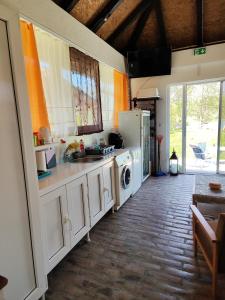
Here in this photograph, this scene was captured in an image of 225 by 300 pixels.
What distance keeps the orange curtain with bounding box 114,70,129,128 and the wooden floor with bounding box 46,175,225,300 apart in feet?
7.19

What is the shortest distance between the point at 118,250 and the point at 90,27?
331 cm

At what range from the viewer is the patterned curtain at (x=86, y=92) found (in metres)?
2.98

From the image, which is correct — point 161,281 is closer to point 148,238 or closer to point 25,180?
point 148,238

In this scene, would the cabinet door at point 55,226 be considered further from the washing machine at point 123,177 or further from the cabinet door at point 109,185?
the washing machine at point 123,177

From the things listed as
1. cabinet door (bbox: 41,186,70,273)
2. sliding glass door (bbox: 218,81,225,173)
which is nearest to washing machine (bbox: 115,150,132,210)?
cabinet door (bbox: 41,186,70,273)

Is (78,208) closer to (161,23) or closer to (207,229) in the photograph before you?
(207,229)

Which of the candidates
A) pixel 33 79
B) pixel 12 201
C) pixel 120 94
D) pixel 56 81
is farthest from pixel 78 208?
pixel 120 94

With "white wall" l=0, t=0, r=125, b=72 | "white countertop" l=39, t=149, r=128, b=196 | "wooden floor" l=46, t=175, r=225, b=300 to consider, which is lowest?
"wooden floor" l=46, t=175, r=225, b=300

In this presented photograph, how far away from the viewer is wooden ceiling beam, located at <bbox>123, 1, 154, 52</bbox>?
3.97 metres

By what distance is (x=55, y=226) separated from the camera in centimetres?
180

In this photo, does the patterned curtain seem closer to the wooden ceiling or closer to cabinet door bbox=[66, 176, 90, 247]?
the wooden ceiling

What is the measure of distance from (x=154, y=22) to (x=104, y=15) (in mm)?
1358

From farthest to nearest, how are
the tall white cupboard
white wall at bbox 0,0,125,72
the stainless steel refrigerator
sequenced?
the stainless steel refrigerator → white wall at bbox 0,0,125,72 → the tall white cupboard

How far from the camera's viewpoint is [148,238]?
7.86 ft
